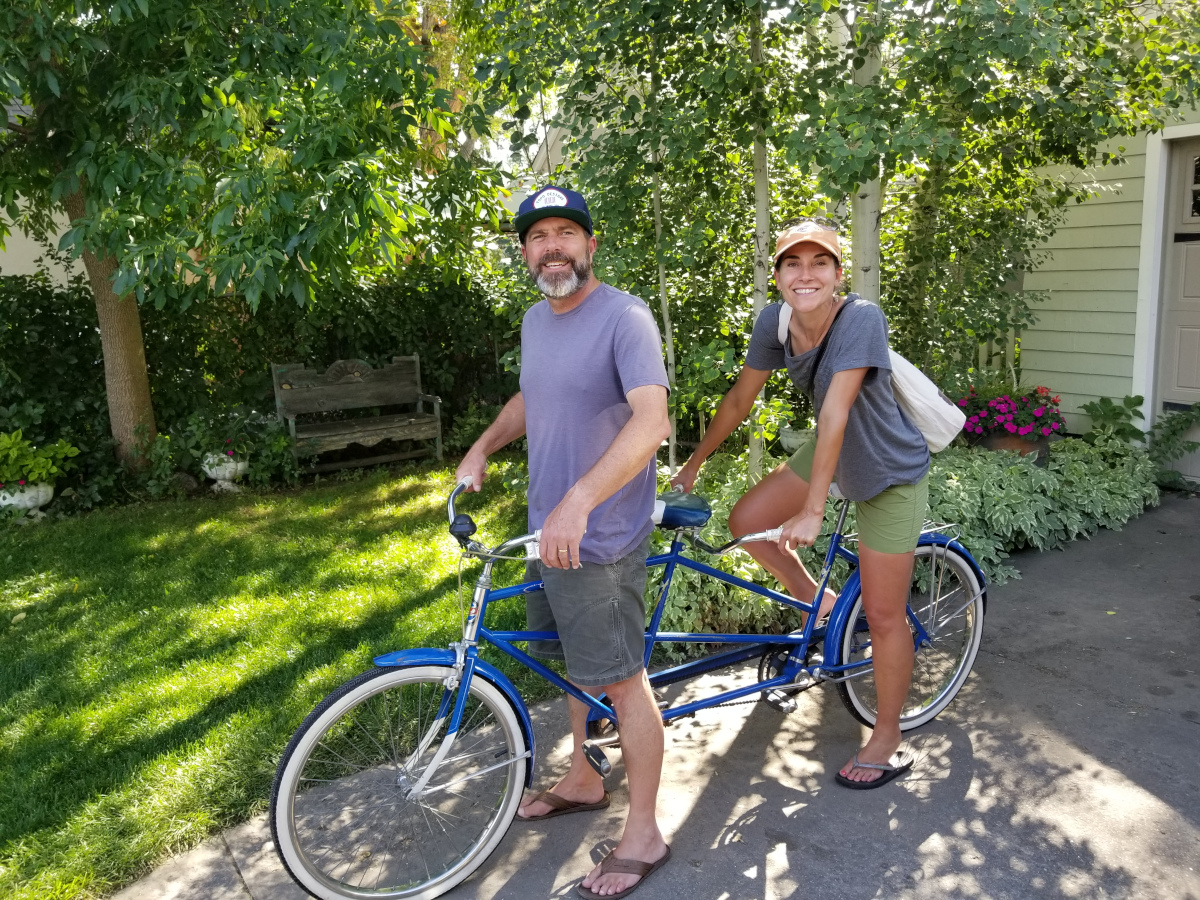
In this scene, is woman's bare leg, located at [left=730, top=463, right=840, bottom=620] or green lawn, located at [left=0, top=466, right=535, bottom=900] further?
woman's bare leg, located at [left=730, top=463, right=840, bottom=620]

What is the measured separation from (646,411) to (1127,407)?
17.8 feet

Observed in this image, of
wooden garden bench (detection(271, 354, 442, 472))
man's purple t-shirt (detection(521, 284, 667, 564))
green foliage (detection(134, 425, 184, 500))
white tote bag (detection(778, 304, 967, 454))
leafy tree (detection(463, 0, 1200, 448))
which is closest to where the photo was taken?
man's purple t-shirt (detection(521, 284, 667, 564))

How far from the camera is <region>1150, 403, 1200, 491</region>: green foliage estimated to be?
6.37 m

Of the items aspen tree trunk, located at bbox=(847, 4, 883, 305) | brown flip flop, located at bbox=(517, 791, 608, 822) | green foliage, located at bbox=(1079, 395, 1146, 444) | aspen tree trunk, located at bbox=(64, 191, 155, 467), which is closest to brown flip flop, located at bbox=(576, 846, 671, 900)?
brown flip flop, located at bbox=(517, 791, 608, 822)

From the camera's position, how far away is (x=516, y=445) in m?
8.53

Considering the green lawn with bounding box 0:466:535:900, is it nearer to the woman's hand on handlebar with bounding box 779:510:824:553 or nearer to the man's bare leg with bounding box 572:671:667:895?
the man's bare leg with bounding box 572:671:667:895

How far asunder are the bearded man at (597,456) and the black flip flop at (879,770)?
0.73m

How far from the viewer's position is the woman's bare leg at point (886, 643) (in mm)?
3070

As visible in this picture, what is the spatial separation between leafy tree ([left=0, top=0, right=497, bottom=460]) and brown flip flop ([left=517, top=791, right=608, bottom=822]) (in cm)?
272

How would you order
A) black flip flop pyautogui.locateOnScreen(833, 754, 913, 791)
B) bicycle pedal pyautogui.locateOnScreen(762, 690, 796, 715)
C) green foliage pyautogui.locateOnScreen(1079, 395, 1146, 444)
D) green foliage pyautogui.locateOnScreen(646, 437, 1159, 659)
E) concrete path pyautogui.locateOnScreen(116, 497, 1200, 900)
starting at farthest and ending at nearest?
1. green foliage pyautogui.locateOnScreen(1079, 395, 1146, 444)
2. green foliage pyautogui.locateOnScreen(646, 437, 1159, 659)
3. bicycle pedal pyautogui.locateOnScreen(762, 690, 796, 715)
4. black flip flop pyautogui.locateOnScreen(833, 754, 913, 791)
5. concrete path pyautogui.locateOnScreen(116, 497, 1200, 900)

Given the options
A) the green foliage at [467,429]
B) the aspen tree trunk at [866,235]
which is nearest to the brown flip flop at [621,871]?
the aspen tree trunk at [866,235]

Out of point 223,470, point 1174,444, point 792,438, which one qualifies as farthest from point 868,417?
point 223,470

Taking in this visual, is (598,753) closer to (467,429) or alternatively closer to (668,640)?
(668,640)

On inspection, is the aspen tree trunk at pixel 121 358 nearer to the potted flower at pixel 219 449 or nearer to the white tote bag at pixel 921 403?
the potted flower at pixel 219 449
